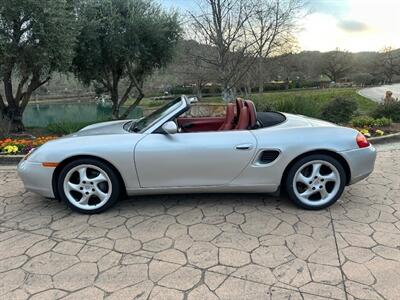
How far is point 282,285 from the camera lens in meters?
2.27

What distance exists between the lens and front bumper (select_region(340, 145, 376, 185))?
131 inches

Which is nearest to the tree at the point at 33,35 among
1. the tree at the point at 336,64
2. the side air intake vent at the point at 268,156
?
the side air intake vent at the point at 268,156

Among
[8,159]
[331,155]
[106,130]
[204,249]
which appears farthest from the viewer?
[8,159]

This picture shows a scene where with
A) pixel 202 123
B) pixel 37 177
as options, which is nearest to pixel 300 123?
pixel 202 123

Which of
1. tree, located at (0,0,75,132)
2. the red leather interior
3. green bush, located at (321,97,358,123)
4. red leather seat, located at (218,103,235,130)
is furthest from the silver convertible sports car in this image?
green bush, located at (321,97,358,123)

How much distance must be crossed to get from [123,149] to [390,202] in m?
2.95

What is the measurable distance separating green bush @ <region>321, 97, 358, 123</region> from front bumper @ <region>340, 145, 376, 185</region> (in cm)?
573

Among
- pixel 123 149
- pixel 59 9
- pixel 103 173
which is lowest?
pixel 103 173

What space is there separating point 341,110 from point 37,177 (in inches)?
313

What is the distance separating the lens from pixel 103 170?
3316 millimetres

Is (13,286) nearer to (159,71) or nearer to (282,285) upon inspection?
(282,285)

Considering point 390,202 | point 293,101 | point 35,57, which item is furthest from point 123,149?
point 293,101

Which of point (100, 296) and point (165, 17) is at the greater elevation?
point (165, 17)

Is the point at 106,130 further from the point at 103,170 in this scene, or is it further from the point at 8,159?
the point at 8,159
